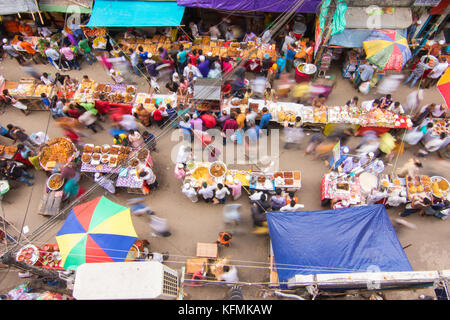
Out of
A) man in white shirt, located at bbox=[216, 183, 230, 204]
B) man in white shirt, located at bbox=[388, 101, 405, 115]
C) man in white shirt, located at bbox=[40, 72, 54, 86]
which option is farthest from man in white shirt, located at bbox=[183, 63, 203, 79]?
man in white shirt, located at bbox=[388, 101, 405, 115]

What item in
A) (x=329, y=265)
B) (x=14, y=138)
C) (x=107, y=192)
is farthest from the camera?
(x=14, y=138)

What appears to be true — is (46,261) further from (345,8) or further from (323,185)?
(345,8)

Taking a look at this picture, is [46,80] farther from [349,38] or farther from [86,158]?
[349,38]

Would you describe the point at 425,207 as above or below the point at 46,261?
above

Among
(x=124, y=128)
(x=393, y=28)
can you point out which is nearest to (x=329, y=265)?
(x=124, y=128)

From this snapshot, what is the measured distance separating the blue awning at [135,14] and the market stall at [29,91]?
11.5 feet

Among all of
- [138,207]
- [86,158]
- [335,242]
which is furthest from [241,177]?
[86,158]

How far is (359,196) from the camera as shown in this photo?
9773mm

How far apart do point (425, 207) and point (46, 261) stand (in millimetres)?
12321

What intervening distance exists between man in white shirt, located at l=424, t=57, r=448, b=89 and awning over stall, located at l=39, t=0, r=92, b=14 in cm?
1609

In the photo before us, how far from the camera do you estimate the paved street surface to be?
31.2 ft

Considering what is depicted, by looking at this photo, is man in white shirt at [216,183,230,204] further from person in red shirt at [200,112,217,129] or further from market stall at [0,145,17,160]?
market stall at [0,145,17,160]

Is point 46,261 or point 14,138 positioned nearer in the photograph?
point 46,261

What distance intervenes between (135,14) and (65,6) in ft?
12.2
